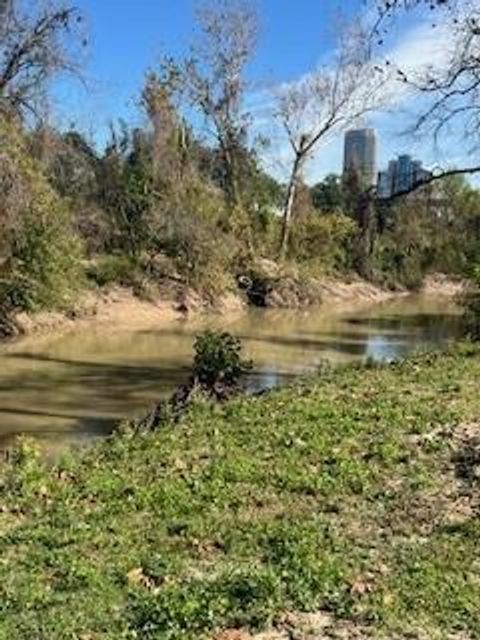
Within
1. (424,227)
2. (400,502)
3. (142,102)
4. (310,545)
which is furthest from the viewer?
(424,227)

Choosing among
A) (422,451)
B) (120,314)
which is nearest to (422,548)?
Answer: (422,451)

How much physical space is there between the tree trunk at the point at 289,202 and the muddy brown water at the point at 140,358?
25.0ft

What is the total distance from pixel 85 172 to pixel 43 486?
38228 mm

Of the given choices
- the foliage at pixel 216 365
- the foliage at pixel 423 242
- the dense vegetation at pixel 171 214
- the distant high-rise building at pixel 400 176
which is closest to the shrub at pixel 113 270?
the dense vegetation at pixel 171 214

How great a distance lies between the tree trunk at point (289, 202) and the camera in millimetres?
51594

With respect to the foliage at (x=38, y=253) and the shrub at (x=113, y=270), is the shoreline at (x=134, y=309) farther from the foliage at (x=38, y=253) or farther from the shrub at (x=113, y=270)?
the foliage at (x=38, y=253)

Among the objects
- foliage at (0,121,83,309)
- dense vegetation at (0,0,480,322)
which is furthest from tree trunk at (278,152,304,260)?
foliage at (0,121,83,309)

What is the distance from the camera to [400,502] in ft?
29.1

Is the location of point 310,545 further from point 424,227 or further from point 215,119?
point 424,227

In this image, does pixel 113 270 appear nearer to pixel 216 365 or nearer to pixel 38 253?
pixel 38 253

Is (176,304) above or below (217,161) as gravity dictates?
below

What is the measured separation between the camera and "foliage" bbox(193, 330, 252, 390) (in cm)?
1719

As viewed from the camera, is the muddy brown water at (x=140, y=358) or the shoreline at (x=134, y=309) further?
the shoreline at (x=134, y=309)

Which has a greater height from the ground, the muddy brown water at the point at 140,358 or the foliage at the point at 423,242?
the foliage at the point at 423,242
